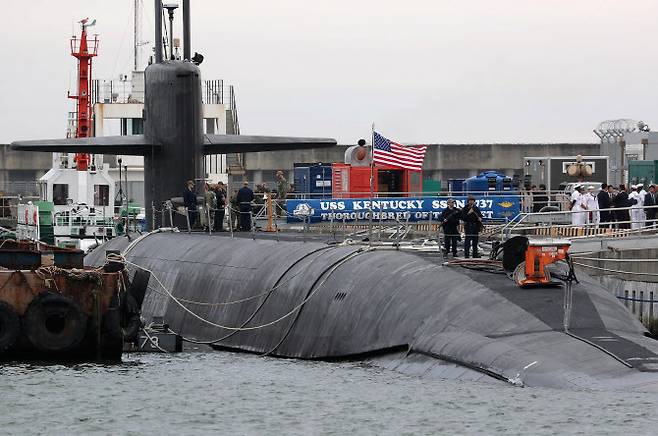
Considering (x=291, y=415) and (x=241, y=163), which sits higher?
(x=241, y=163)

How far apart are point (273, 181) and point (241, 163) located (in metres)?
15.5

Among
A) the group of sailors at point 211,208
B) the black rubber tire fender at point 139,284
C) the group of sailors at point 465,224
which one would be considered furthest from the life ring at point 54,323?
the group of sailors at point 211,208

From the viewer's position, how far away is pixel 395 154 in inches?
1180

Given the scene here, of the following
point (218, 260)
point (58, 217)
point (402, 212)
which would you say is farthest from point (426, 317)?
point (58, 217)

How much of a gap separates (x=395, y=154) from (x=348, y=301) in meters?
11.4

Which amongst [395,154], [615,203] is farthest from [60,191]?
[615,203]

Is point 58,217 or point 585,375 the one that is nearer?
point 585,375

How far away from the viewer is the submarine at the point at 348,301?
15289 millimetres

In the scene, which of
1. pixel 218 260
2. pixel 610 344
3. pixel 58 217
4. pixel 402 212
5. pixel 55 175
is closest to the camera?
pixel 610 344

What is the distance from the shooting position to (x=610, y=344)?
1533 centimetres

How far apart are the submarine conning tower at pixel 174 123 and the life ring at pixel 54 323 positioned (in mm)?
8773

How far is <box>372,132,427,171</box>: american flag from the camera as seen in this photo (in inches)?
1163

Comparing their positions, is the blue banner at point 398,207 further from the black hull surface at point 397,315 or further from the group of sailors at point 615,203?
the black hull surface at point 397,315

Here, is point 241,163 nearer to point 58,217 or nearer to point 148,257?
point 58,217
